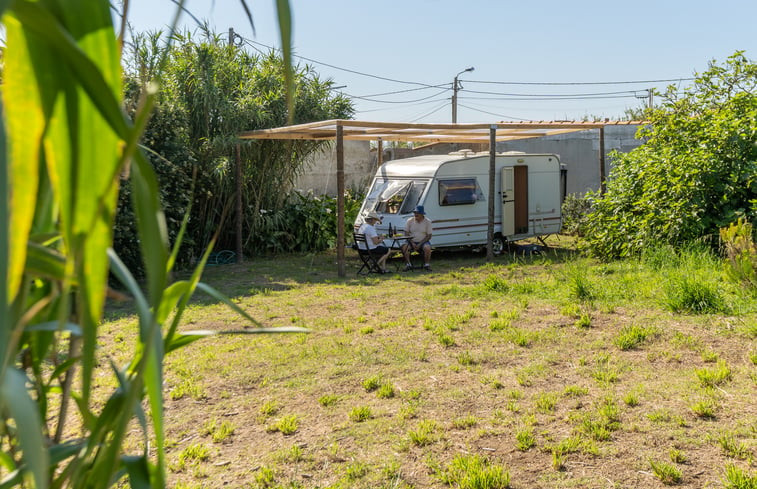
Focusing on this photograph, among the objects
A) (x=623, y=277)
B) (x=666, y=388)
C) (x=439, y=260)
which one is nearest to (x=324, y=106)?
(x=439, y=260)

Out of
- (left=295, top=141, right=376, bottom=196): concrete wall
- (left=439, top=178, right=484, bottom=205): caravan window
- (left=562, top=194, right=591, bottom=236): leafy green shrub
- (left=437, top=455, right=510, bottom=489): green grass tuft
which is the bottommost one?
(left=437, top=455, right=510, bottom=489): green grass tuft

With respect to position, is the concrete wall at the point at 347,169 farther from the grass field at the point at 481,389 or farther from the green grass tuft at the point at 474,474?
the green grass tuft at the point at 474,474

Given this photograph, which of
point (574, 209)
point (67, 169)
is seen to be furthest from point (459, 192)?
point (67, 169)

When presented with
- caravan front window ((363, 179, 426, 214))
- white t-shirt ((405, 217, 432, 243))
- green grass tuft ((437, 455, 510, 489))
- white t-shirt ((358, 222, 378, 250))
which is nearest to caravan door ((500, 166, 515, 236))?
caravan front window ((363, 179, 426, 214))

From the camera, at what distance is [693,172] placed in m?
9.72

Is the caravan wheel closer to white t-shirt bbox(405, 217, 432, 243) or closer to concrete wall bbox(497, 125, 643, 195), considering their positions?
white t-shirt bbox(405, 217, 432, 243)

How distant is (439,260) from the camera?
13008mm

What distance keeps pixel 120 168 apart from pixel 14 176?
84 millimetres

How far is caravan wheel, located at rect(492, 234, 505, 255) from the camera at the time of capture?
1341 cm

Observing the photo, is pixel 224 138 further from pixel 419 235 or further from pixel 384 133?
pixel 419 235

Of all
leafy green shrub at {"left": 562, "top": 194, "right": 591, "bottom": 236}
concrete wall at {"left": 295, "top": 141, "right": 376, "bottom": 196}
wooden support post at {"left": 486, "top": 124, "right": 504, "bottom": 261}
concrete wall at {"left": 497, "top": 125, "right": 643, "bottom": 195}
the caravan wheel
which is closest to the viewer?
wooden support post at {"left": 486, "top": 124, "right": 504, "bottom": 261}

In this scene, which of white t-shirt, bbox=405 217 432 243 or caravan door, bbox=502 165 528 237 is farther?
caravan door, bbox=502 165 528 237

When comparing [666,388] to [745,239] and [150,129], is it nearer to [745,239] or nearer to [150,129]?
[745,239]

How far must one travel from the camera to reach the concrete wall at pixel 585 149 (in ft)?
57.9
